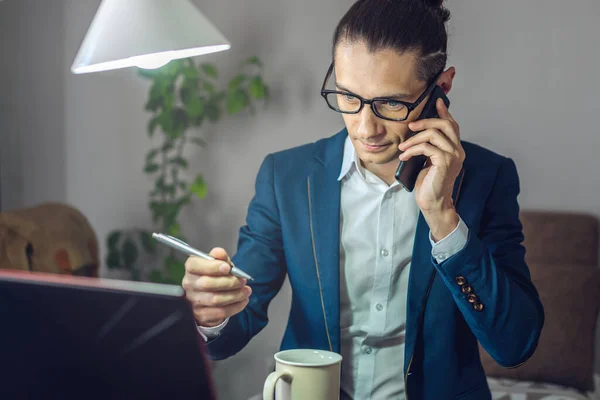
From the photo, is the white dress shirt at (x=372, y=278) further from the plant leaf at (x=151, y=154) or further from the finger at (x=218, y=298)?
the plant leaf at (x=151, y=154)

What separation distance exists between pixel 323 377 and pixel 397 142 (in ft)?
1.56

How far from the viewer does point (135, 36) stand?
3.55 ft

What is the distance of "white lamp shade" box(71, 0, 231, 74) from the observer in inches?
42.6

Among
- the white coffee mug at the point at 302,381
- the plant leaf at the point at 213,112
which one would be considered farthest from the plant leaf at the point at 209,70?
the white coffee mug at the point at 302,381

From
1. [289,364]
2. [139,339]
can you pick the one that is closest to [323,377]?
[289,364]

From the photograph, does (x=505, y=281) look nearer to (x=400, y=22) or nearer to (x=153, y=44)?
(x=400, y=22)

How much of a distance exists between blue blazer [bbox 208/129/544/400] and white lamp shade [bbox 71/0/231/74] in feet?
1.04

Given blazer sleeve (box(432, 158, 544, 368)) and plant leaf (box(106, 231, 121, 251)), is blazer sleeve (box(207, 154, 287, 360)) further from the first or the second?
plant leaf (box(106, 231, 121, 251))

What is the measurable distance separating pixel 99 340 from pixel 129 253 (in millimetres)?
2391

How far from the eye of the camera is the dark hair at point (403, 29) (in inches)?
41.1

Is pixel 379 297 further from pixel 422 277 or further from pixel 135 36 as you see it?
pixel 135 36

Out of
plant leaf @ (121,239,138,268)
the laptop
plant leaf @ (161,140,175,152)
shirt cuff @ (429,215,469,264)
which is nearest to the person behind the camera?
the laptop

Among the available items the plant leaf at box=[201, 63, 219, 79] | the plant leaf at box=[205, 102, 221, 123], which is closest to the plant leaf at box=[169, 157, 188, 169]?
the plant leaf at box=[205, 102, 221, 123]

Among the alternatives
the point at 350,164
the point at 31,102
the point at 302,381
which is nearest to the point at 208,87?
the point at 31,102
